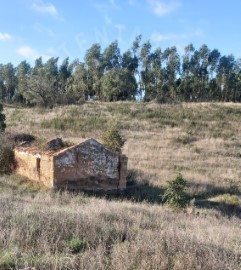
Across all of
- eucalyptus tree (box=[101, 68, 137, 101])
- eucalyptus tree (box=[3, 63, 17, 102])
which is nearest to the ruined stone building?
eucalyptus tree (box=[101, 68, 137, 101])

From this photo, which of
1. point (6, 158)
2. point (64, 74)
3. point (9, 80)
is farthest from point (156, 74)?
point (6, 158)

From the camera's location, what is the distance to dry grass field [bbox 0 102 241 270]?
4391 mm

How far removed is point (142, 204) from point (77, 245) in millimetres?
8563

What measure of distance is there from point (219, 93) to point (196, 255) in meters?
67.9

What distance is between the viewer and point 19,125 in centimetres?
3734

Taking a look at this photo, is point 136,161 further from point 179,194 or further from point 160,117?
point 160,117

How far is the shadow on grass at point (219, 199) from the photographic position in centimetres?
1528

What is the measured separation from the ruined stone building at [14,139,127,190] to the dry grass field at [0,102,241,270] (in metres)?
0.65

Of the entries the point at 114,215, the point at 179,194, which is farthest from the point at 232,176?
the point at 114,215

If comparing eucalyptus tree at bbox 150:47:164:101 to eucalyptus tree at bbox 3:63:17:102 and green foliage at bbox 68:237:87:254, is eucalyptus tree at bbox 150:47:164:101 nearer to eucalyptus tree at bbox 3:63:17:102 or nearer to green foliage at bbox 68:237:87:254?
eucalyptus tree at bbox 3:63:17:102

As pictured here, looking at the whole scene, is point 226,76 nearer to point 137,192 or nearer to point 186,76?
point 186,76

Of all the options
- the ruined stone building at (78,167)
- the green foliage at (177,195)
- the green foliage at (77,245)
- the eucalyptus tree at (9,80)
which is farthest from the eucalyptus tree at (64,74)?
the green foliage at (77,245)

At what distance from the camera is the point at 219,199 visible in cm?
1670

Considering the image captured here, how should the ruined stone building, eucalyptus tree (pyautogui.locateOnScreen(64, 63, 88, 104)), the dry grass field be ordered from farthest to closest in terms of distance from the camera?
eucalyptus tree (pyautogui.locateOnScreen(64, 63, 88, 104)), the ruined stone building, the dry grass field
